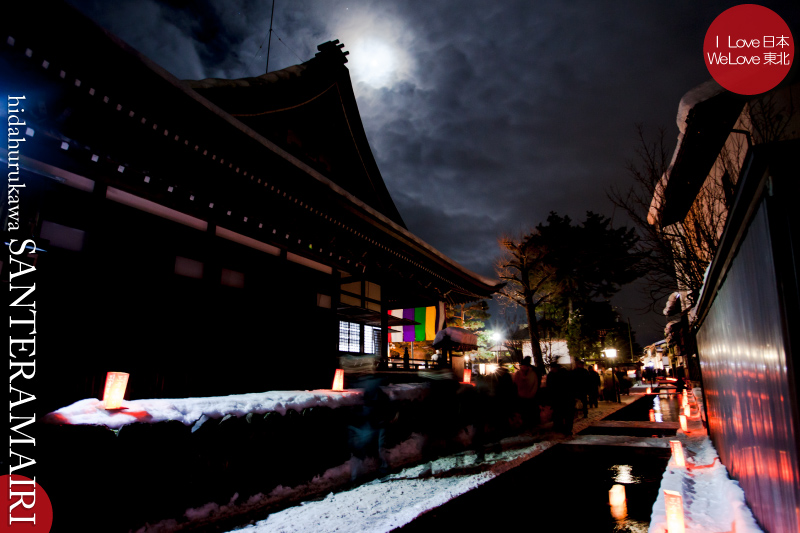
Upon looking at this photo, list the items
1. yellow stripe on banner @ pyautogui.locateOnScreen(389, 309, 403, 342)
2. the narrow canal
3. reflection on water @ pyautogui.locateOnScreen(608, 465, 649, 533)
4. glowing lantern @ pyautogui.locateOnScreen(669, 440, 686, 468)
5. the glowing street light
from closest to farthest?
reflection on water @ pyautogui.locateOnScreen(608, 465, 649, 533), the narrow canal, glowing lantern @ pyautogui.locateOnScreen(669, 440, 686, 468), yellow stripe on banner @ pyautogui.locateOnScreen(389, 309, 403, 342), the glowing street light

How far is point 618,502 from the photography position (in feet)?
16.4

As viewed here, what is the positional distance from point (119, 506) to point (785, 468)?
18.5 ft

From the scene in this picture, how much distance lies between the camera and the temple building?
4.29m

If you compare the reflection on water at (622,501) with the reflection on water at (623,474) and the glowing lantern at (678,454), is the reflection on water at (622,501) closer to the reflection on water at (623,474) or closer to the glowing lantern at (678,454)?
the reflection on water at (623,474)

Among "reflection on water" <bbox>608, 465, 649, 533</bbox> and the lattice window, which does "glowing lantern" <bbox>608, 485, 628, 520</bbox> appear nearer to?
"reflection on water" <bbox>608, 465, 649, 533</bbox>

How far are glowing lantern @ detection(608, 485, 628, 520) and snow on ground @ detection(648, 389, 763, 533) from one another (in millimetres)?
369

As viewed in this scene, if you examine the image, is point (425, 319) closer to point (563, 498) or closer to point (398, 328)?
point (398, 328)

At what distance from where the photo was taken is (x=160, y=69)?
14.5ft

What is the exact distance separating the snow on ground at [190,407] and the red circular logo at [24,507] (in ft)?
1.74

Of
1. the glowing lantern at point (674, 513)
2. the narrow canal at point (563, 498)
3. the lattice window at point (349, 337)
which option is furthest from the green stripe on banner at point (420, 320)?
the glowing lantern at point (674, 513)

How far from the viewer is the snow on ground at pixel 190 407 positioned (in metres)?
4.02

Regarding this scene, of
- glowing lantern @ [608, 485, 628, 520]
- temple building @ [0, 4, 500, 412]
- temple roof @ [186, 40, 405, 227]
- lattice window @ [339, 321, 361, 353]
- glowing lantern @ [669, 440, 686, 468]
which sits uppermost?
temple roof @ [186, 40, 405, 227]

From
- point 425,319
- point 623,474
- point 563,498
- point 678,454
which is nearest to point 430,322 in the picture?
point 425,319

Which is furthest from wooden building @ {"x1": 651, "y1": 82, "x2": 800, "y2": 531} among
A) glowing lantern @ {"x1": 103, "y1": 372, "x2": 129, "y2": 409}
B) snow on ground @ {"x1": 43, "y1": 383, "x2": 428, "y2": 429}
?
glowing lantern @ {"x1": 103, "y1": 372, "x2": 129, "y2": 409}
